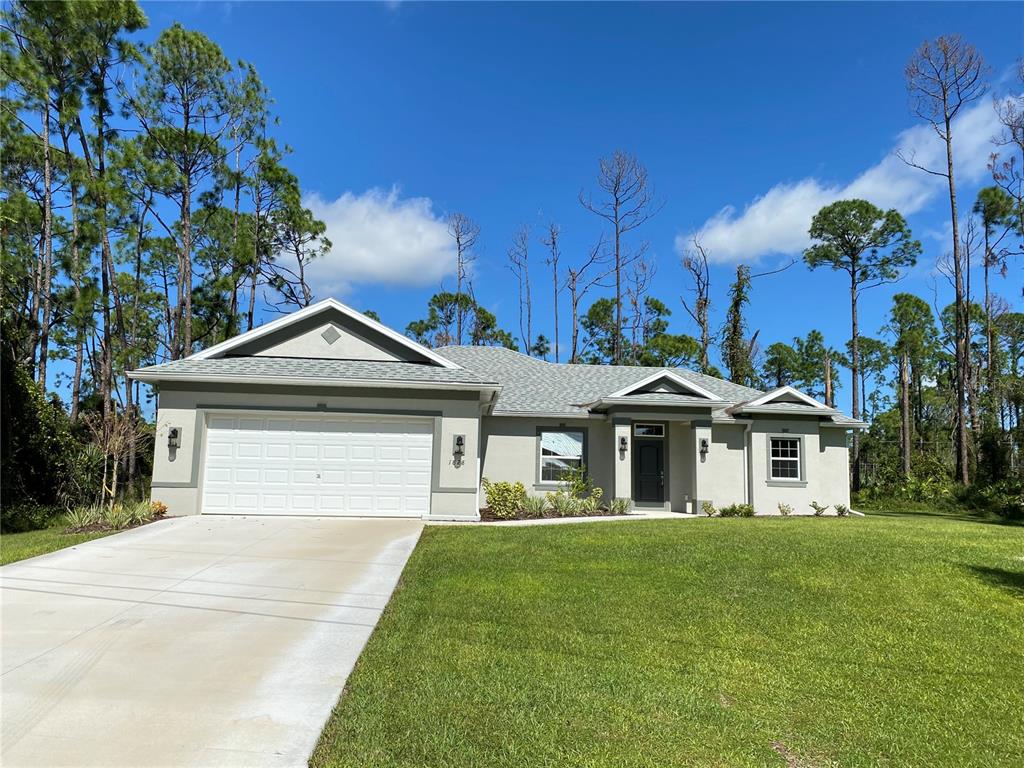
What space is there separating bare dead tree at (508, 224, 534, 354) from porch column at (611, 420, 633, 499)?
2260 cm

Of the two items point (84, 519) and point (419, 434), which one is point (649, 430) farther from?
point (84, 519)

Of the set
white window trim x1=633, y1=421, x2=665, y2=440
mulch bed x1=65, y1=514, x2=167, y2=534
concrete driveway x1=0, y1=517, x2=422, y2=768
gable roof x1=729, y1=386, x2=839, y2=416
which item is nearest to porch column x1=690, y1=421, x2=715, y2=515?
white window trim x1=633, y1=421, x2=665, y2=440

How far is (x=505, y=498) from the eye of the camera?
1524 cm

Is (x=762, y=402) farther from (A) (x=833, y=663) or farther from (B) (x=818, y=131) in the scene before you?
(A) (x=833, y=663)

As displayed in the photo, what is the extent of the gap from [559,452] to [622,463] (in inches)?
69.0

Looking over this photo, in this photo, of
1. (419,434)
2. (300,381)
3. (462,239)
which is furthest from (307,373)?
(462,239)

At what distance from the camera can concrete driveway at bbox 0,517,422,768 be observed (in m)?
3.42

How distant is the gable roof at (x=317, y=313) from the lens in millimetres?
14320

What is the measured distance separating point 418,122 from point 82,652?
18.2 meters

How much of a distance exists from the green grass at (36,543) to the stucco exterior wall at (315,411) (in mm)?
2054

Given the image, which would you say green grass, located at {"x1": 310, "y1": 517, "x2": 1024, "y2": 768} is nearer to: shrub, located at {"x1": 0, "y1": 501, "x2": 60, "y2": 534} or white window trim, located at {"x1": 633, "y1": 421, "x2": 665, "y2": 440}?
white window trim, located at {"x1": 633, "y1": 421, "x2": 665, "y2": 440}

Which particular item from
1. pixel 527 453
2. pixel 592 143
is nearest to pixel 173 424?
pixel 527 453

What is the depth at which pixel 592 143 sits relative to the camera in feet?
99.0

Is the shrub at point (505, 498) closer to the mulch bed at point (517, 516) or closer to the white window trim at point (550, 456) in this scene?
the mulch bed at point (517, 516)
